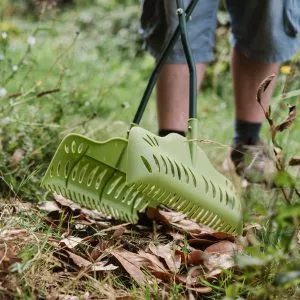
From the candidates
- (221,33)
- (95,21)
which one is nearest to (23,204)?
(221,33)

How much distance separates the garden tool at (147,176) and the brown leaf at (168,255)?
102 millimetres

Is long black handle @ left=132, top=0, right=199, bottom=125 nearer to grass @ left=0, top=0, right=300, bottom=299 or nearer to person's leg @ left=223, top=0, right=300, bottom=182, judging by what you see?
grass @ left=0, top=0, right=300, bottom=299

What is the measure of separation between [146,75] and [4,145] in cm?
280

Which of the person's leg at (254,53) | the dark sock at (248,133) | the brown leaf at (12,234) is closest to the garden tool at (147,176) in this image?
the brown leaf at (12,234)

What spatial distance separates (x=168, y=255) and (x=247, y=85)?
1105mm

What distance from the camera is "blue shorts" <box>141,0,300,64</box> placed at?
211cm

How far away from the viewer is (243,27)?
2.27m

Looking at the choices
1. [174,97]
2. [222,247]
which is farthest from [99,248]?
[174,97]

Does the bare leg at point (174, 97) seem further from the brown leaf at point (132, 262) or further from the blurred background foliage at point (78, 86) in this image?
the brown leaf at point (132, 262)

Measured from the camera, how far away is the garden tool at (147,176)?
4.66 feet

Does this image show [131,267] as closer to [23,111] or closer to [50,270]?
[50,270]

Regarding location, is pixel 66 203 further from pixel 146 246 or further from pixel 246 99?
pixel 246 99

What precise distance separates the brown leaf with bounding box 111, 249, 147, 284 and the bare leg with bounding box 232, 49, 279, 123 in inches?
43.4

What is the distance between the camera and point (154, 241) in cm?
159
